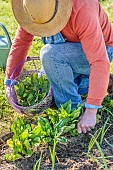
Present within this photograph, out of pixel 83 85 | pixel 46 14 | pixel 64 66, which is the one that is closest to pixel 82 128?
pixel 64 66

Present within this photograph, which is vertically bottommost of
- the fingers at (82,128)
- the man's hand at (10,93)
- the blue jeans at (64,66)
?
the fingers at (82,128)

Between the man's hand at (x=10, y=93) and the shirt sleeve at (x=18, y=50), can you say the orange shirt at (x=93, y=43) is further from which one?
the man's hand at (x=10, y=93)

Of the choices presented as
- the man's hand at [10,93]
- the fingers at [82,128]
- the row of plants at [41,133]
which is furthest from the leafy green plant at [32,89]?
the fingers at [82,128]

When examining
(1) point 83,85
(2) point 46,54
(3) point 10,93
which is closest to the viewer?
(2) point 46,54

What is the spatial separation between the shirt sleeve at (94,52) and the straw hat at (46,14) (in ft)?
0.36

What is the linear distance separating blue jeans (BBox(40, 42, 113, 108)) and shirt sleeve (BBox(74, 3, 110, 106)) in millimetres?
340

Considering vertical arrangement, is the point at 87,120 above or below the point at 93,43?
below

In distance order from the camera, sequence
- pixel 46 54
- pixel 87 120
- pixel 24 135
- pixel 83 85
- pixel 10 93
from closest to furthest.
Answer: pixel 24 135, pixel 87 120, pixel 46 54, pixel 10 93, pixel 83 85

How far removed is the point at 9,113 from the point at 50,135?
0.67m

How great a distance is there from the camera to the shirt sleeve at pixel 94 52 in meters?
2.60

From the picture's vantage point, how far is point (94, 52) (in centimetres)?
262

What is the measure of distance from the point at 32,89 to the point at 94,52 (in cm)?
71

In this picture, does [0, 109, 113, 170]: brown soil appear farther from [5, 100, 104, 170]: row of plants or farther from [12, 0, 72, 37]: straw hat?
[12, 0, 72, 37]: straw hat

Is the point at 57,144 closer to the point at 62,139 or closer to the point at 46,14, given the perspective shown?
the point at 62,139
